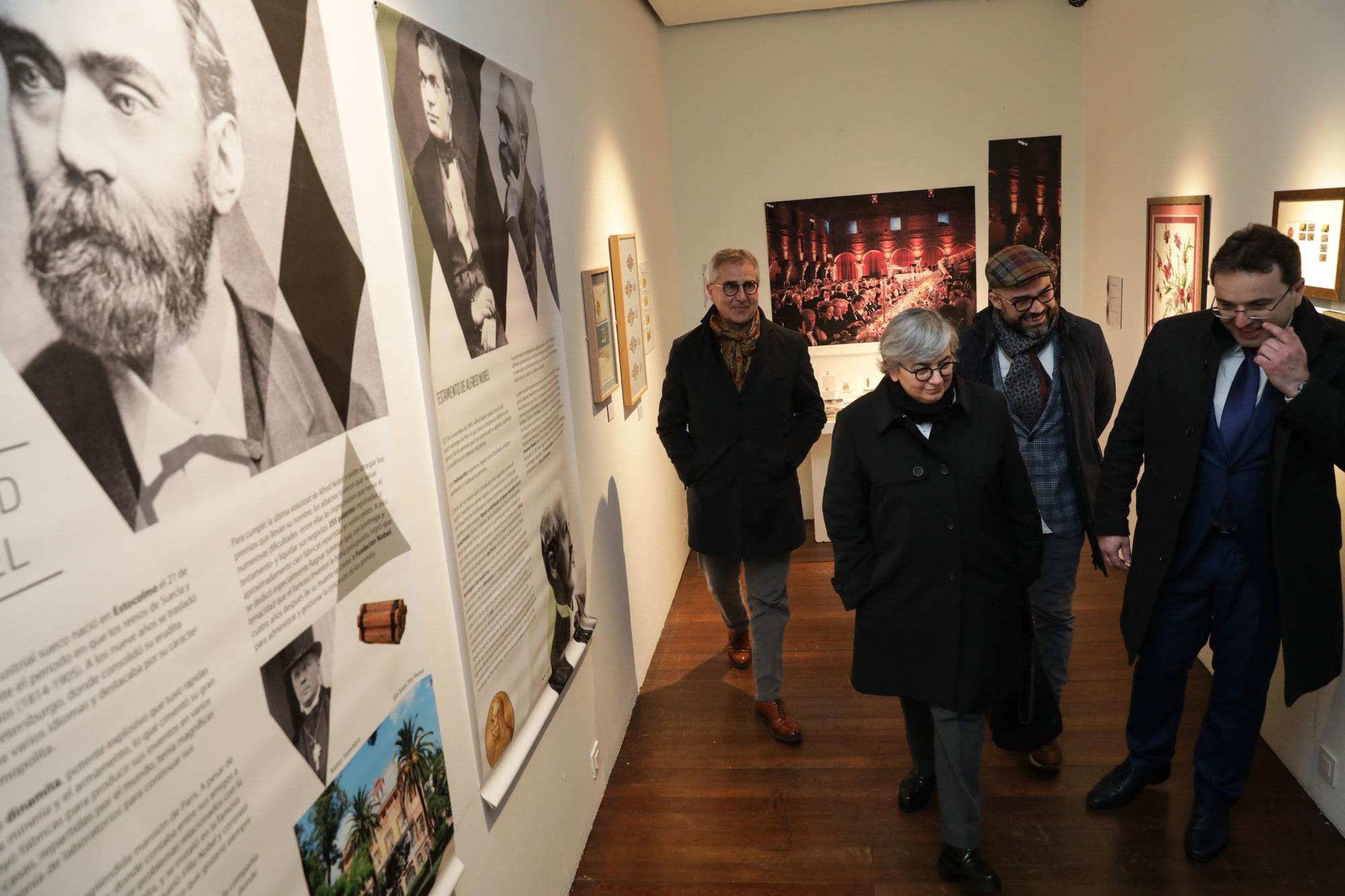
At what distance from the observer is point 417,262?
2.00 metres

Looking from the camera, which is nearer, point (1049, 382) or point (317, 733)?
point (317, 733)

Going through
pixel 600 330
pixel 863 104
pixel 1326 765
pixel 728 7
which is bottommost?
pixel 1326 765

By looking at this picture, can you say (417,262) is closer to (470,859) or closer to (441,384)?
(441,384)

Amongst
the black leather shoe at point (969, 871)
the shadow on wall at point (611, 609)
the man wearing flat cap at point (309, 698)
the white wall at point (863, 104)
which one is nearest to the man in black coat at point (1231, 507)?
the black leather shoe at point (969, 871)

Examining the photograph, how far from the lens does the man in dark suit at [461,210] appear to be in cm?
210

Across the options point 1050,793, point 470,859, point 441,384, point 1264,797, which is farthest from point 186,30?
point 1264,797

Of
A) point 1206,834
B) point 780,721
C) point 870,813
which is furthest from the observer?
point 780,721

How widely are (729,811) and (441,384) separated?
2024 mm

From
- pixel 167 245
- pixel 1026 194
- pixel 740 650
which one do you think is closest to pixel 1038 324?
pixel 740 650

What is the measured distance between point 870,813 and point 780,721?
0.59m

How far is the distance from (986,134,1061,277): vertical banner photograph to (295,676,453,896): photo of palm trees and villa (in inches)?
201

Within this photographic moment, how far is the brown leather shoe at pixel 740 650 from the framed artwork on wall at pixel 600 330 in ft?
4.44

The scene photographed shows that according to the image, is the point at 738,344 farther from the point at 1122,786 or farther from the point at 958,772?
the point at 1122,786

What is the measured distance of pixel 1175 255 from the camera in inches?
166
